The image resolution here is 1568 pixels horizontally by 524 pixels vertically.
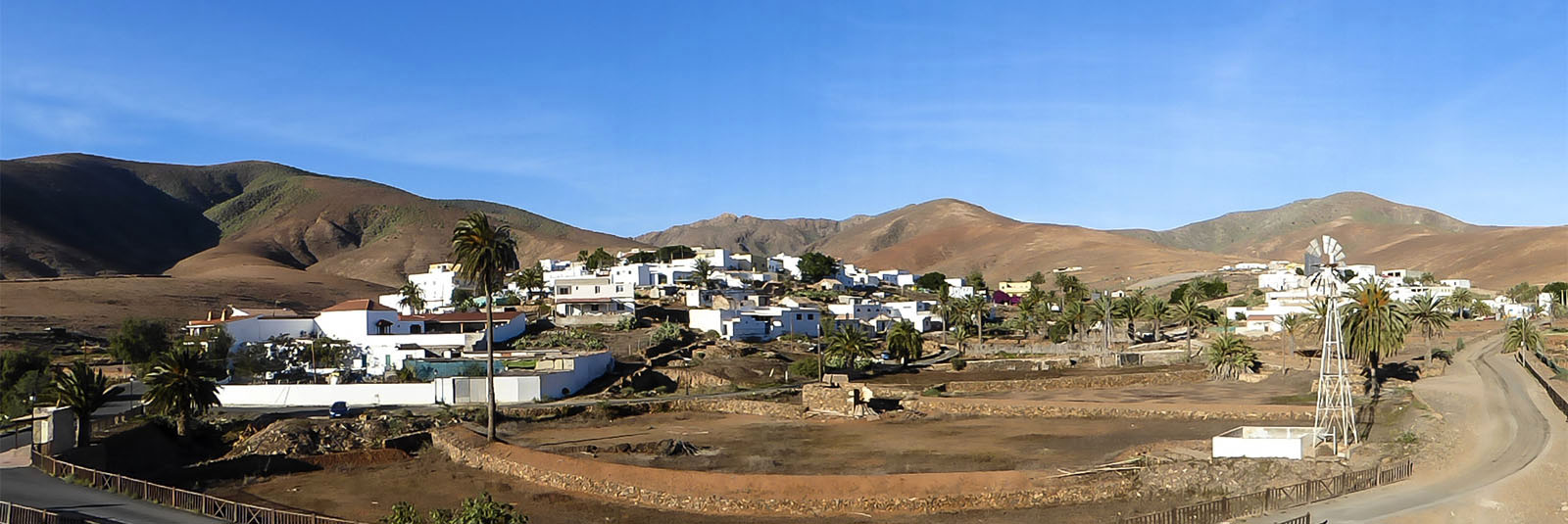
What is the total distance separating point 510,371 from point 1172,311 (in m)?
66.1

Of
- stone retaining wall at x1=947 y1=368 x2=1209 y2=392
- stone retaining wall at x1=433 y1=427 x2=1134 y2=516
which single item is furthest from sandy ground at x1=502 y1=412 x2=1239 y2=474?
stone retaining wall at x1=947 y1=368 x2=1209 y2=392

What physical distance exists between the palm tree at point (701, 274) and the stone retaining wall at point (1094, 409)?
192 feet

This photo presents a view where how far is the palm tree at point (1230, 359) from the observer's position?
56.7 meters

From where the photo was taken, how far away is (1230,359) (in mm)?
56906

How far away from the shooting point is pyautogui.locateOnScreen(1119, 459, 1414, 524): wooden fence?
20766mm

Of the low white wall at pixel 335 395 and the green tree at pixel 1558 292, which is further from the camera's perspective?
the green tree at pixel 1558 292

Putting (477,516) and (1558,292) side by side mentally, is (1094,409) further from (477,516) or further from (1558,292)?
(1558,292)

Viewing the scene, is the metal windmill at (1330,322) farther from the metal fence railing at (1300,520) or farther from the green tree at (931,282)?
the green tree at (931,282)

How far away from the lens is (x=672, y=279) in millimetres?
115812

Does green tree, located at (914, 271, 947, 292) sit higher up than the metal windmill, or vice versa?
green tree, located at (914, 271, 947, 292)

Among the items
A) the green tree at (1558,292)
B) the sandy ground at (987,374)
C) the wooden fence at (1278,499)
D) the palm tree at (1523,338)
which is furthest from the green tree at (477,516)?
the green tree at (1558,292)

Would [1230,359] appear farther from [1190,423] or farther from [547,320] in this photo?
[547,320]

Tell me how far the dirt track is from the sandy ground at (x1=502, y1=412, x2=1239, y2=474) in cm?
827

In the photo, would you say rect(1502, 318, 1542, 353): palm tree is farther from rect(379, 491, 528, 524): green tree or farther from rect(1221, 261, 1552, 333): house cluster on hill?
rect(379, 491, 528, 524): green tree
